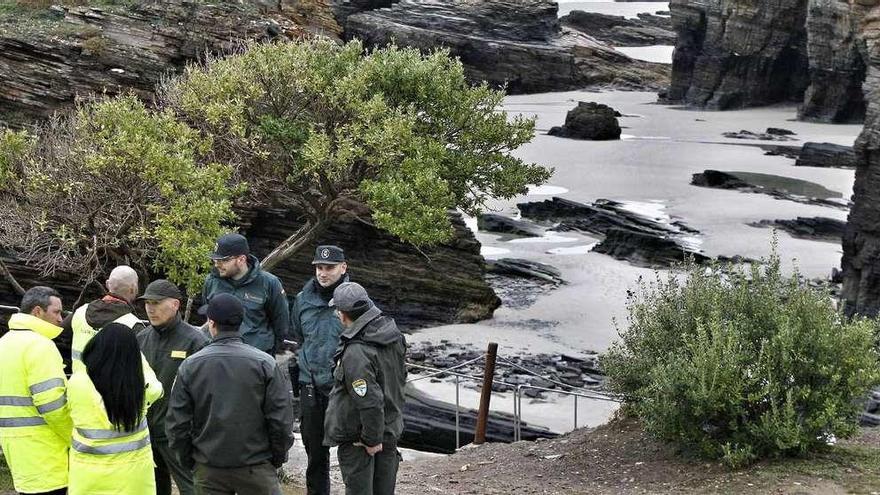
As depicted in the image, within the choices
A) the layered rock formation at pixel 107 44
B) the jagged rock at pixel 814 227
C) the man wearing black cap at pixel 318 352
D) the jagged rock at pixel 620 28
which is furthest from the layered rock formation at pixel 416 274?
the jagged rock at pixel 620 28

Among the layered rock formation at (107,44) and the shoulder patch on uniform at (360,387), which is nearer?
the shoulder patch on uniform at (360,387)

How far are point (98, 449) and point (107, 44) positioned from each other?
24.0 meters

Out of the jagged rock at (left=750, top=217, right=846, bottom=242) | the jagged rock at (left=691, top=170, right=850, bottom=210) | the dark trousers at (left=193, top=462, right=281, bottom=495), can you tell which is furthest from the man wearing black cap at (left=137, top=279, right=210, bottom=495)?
the jagged rock at (left=691, top=170, right=850, bottom=210)

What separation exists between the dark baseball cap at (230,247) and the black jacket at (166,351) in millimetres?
989

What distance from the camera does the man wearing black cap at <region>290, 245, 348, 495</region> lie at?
9.44 m

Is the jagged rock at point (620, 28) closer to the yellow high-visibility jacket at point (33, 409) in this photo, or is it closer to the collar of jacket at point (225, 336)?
the collar of jacket at point (225, 336)

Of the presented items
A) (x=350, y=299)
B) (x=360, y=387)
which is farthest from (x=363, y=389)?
(x=350, y=299)

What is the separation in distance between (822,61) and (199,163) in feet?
174

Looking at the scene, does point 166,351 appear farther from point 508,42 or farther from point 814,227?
point 508,42

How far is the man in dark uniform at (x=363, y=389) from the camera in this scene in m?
8.17

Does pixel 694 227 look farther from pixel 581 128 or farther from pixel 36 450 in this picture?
pixel 36 450

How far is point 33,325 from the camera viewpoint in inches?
299

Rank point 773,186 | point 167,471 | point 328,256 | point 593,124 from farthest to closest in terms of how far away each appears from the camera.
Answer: point 593,124 → point 773,186 → point 328,256 → point 167,471

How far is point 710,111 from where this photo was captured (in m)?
78.3
